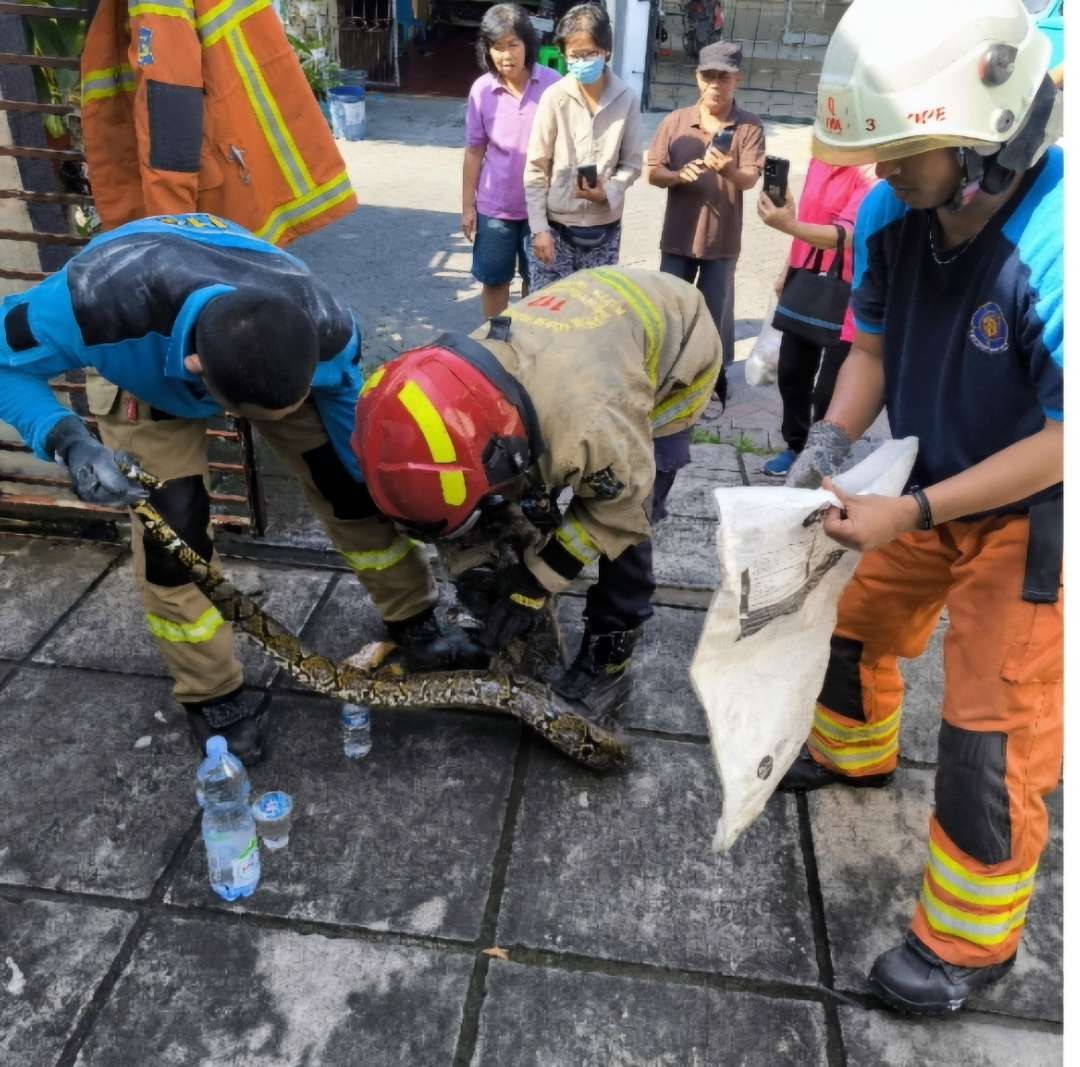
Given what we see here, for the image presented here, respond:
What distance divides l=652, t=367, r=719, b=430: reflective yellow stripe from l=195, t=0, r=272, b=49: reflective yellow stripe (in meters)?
1.95

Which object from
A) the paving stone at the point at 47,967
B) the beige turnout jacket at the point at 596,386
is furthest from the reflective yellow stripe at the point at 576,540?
the paving stone at the point at 47,967

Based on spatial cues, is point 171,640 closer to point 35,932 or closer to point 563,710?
point 35,932

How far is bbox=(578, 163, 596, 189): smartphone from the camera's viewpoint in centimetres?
529

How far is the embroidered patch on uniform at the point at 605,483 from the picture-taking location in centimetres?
276

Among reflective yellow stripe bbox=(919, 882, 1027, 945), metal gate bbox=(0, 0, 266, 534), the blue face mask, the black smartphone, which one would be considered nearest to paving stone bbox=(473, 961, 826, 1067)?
reflective yellow stripe bbox=(919, 882, 1027, 945)

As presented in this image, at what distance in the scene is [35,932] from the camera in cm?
259

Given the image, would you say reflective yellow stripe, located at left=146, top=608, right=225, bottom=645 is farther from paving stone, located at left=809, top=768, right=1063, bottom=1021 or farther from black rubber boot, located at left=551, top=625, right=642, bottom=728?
paving stone, located at left=809, top=768, right=1063, bottom=1021

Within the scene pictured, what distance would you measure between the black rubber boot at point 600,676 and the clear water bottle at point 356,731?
0.65 meters

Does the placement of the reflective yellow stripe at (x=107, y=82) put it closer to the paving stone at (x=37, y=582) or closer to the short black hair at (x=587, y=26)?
the paving stone at (x=37, y=582)

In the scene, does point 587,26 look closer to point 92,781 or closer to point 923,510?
point 923,510

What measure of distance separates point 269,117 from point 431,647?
78.8 inches

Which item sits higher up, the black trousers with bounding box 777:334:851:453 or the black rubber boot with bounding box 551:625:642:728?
the black trousers with bounding box 777:334:851:453

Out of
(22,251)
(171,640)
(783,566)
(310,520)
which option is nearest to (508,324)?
(783,566)

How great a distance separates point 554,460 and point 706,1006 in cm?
149
